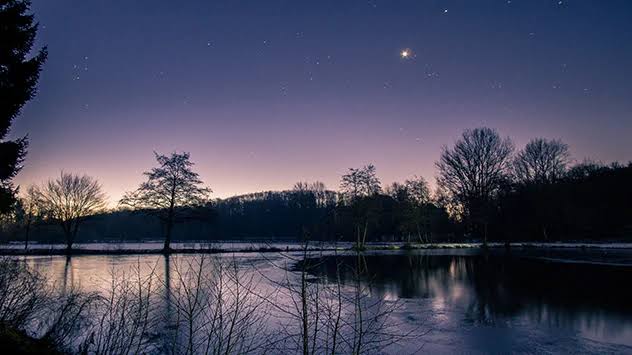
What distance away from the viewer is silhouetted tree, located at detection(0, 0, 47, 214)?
1112cm

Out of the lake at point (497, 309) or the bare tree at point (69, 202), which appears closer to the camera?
the lake at point (497, 309)

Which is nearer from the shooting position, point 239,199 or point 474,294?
point 474,294

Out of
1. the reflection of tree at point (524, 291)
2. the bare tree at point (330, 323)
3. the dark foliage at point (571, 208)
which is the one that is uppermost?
the dark foliage at point (571, 208)

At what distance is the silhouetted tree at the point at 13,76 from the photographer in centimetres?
1112

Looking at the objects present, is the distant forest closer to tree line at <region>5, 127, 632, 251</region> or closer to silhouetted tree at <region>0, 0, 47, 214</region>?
tree line at <region>5, 127, 632, 251</region>

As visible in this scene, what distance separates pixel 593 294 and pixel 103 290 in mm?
17080

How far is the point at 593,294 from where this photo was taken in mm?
13055

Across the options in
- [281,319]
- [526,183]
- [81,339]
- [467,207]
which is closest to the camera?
[81,339]

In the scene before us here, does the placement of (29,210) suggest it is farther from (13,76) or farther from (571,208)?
(571,208)

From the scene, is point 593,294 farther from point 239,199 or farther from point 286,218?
point 239,199

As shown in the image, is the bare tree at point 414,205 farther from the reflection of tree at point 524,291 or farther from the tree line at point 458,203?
the reflection of tree at point 524,291

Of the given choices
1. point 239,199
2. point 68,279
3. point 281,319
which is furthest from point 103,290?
point 239,199

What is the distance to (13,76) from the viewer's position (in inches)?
448

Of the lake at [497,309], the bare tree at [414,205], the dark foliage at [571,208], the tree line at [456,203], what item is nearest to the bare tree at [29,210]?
the tree line at [456,203]
